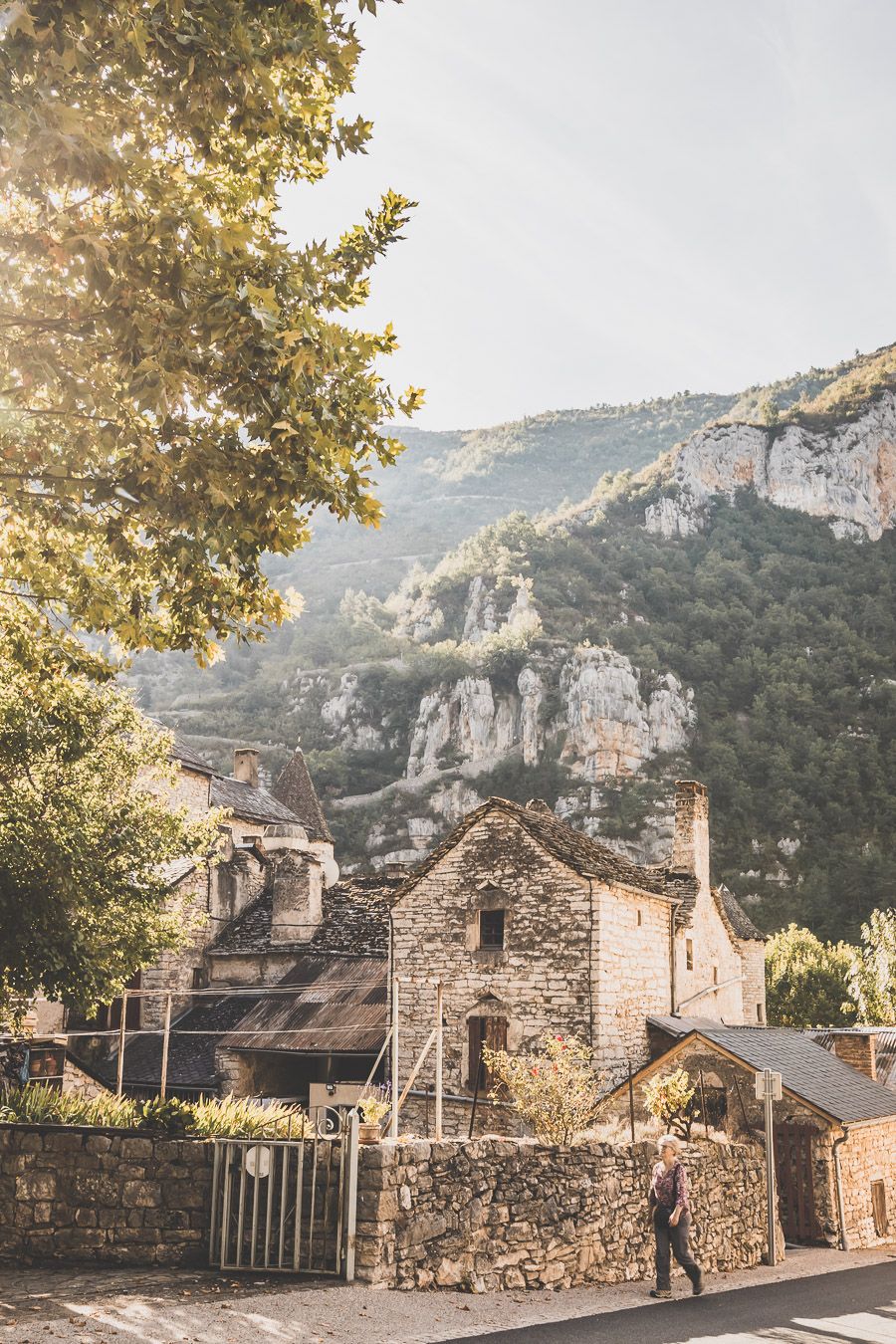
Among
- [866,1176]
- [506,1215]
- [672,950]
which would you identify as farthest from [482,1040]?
[506,1215]

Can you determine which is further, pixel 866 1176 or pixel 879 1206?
pixel 879 1206

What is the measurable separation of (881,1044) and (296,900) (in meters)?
17.9

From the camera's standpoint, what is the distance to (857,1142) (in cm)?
1984

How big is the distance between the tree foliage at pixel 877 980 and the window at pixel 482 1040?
3000 centimetres

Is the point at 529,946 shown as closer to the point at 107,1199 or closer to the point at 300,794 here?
the point at 107,1199

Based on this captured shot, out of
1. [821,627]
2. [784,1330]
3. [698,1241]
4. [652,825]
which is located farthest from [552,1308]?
[821,627]

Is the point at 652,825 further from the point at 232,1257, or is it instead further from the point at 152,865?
the point at 232,1257

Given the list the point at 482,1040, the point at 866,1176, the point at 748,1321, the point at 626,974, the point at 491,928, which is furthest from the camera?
the point at 491,928

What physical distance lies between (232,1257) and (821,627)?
10955 centimetres

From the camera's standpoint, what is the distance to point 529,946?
23.0 metres

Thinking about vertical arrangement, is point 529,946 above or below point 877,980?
above

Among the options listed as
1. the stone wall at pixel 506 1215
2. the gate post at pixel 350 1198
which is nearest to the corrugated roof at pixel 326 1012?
the stone wall at pixel 506 1215

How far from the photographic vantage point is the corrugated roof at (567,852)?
23188mm

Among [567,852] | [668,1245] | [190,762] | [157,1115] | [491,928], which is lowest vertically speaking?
[668,1245]
